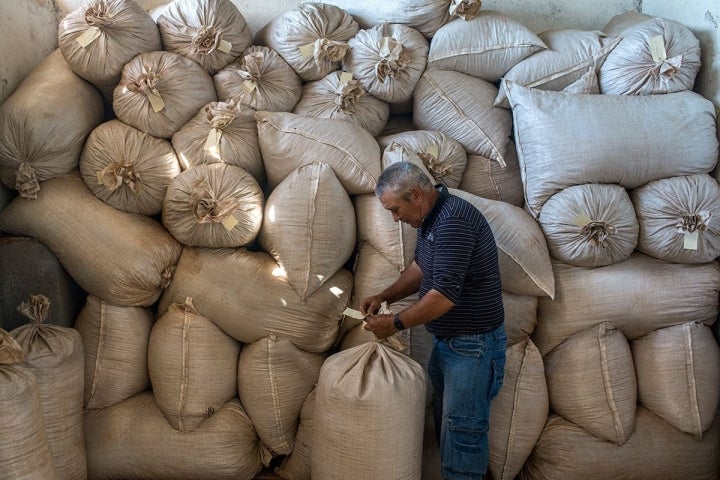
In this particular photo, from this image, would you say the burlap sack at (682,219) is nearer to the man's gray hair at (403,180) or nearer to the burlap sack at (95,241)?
the man's gray hair at (403,180)

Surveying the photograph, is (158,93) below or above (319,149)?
above

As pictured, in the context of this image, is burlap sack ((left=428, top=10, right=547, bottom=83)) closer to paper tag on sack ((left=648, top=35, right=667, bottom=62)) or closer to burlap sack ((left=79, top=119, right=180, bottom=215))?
paper tag on sack ((left=648, top=35, right=667, bottom=62))

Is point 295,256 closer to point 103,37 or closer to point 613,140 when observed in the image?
point 103,37

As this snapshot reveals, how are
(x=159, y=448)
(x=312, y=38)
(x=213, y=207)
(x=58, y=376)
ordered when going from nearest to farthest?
(x=58, y=376), (x=213, y=207), (x=159, y=448), (x=312, y=38)

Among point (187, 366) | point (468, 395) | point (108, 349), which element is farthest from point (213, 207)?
point (468, 395)

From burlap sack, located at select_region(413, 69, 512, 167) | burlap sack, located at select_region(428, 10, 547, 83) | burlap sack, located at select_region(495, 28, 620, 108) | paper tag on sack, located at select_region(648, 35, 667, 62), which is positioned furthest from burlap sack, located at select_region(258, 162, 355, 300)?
paper tag on sack, located at select_region(648, 35, 667, 62)

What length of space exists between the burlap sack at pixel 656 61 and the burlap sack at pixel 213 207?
5.69 ft

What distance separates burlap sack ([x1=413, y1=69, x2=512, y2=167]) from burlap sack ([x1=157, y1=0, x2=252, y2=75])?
898 millimetres

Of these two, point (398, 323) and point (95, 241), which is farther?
point (95, 241)

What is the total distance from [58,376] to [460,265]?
5.02 ft

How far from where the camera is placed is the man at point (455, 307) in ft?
7.47

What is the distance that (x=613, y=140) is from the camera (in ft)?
9.43

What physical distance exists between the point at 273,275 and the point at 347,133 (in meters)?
0.70

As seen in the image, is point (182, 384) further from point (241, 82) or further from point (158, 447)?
point (241, 82)
